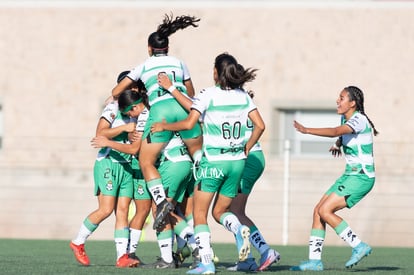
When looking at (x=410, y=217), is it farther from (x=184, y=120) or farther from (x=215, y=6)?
(x=184, y=120)

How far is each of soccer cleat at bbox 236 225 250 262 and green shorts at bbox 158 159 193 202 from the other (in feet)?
3.49

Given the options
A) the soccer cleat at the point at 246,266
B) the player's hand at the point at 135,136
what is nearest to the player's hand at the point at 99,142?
the player's hand at the point at 135,136

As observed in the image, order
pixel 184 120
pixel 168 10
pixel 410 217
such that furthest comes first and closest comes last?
pixel 168 10 → pixel 410 217 → pixel 184 120

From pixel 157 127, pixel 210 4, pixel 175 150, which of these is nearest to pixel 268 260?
pixel 175 150

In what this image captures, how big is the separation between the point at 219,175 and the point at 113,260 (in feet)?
9.90

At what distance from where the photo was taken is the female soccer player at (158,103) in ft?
36.0

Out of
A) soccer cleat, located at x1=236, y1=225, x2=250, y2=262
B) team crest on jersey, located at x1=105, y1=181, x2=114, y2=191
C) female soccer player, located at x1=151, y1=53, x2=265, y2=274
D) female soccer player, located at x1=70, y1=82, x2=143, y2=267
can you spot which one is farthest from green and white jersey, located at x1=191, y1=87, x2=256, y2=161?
team crest on jersey, located at x1=105, y1=181, x2=114, y2=191

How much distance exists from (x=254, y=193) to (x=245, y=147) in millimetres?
11089

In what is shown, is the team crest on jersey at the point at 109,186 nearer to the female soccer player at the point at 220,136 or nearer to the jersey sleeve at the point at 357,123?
the female soccer player at the point at 220,136

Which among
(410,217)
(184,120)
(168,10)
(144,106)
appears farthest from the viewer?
(168,10)

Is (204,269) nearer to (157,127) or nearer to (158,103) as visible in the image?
(157,127)

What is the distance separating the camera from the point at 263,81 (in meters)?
23.0

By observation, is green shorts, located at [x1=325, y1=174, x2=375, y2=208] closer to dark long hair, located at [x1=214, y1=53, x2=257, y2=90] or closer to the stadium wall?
dark long hair, located at [x1=214, y1=53, x2=257, y2=90]

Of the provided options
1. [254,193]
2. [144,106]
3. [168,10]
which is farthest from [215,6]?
[144,106]
